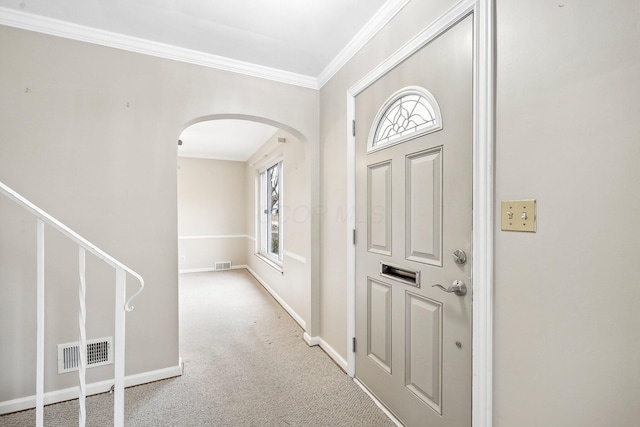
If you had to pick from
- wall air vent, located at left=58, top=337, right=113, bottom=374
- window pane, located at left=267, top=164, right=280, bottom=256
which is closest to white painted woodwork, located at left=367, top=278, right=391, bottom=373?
wall air vent, located at left=58, top=337, right=113, bottom=374

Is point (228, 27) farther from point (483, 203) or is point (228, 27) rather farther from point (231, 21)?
point (483, 203)

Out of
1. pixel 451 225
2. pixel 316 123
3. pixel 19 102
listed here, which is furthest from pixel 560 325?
pixel 19 102

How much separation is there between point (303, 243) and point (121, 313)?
203 centimetres

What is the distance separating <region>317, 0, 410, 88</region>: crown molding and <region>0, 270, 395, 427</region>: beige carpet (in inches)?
96.5

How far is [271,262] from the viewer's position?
14.9 feet

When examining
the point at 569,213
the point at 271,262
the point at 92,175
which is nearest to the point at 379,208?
the point at 569,213

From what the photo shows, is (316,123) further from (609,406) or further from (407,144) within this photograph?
(609,406)

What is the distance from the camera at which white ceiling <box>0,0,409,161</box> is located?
66.9 inches

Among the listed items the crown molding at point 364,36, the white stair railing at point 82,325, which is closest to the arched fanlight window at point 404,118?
the crown molding at point 364,36

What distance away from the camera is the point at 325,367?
2.26 m

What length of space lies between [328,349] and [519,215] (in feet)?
6.49

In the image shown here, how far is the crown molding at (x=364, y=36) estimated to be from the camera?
1638mm

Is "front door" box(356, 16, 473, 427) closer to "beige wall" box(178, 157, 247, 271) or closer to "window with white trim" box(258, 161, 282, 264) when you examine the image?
"window with white trim" box(258, 161, 282, 264)

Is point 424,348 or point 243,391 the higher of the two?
point 424,348
